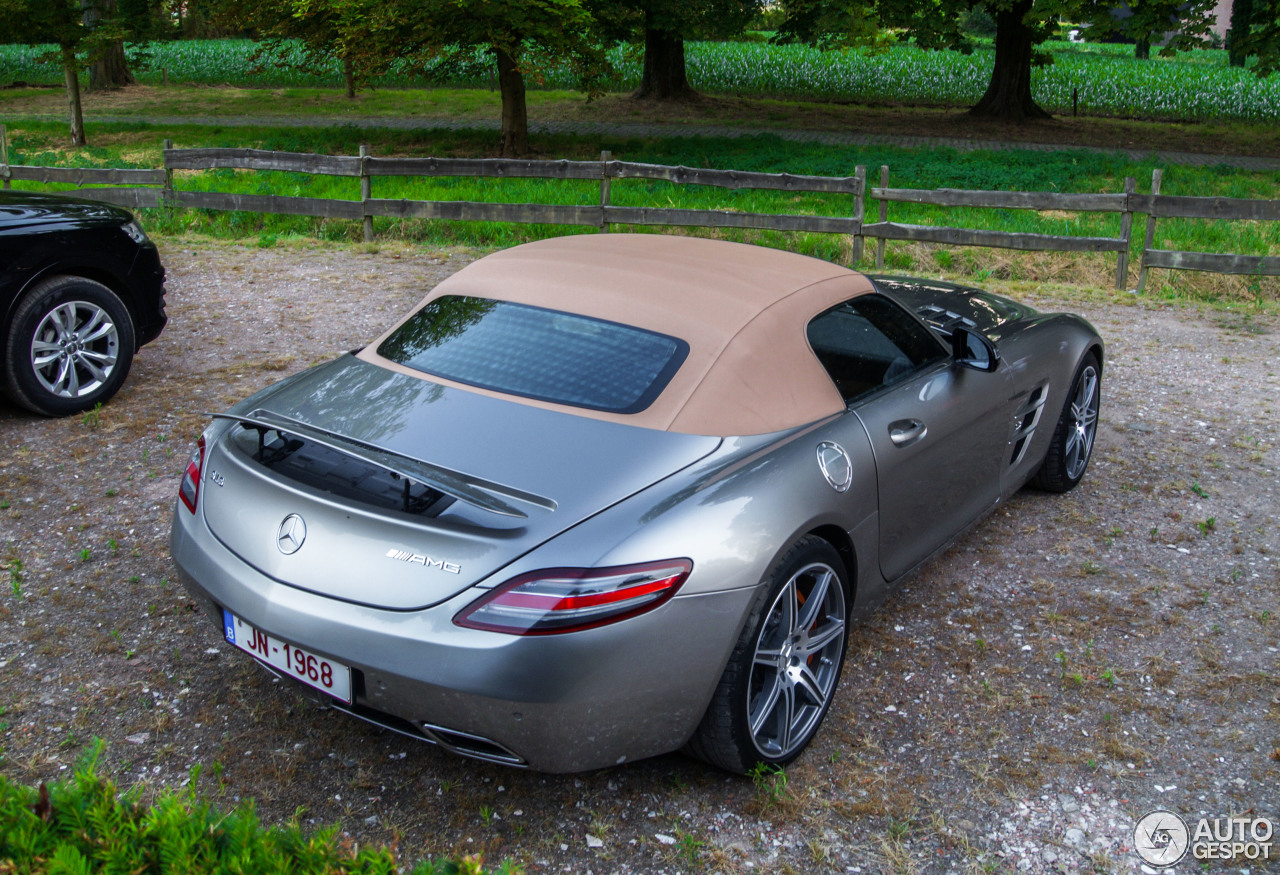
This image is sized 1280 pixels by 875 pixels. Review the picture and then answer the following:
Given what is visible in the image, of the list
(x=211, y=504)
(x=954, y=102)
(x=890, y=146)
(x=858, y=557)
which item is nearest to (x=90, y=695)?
(x=211, y=504)

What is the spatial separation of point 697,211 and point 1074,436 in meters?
7.17

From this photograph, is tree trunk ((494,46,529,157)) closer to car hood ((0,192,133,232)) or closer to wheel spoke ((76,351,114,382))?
car hood ((0,192,133,232))

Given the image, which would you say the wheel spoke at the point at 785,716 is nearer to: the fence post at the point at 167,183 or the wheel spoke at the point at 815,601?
the wheel spoke at the point at 815,601

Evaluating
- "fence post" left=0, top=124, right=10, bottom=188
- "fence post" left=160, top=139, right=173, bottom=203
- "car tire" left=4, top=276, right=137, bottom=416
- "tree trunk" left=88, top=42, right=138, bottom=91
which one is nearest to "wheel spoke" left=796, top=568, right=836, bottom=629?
"car tire" left=4, top=276, right=137, bottom=416

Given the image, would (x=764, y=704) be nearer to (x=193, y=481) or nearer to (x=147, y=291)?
(x=193, y=481)

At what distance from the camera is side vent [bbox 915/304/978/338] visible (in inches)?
186

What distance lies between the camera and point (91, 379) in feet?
20.5

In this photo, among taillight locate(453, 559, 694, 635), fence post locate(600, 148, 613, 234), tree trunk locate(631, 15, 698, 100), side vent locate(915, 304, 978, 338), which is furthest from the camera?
tree trunk locate(631, 15, 698, 100)

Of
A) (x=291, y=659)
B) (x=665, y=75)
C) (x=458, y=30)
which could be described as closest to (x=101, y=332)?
(x=291, y=659)

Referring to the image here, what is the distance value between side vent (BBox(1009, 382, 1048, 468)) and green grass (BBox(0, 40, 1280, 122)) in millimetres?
27789

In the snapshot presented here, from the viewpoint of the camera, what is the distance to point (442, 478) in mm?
2707

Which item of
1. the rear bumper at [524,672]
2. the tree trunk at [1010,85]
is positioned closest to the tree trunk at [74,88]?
the tree trunk at [1010,85]

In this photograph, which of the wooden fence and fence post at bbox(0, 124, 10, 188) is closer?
the wooden fence

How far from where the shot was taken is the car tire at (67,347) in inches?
226
